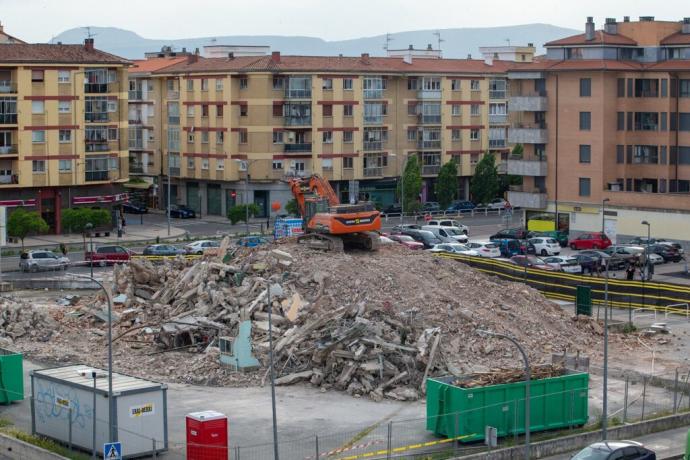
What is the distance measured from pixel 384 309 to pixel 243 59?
61.6 m

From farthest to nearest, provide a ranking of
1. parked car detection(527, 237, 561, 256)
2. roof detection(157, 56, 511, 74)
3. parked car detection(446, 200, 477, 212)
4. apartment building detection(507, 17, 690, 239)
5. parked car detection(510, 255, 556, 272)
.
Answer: parked car detection(446, 200, 477, 212) < roof detection(157, 56, 511, 74) < apartment building detection(507, 17, 690, 239) < parked car detection(527, 237, 561, 256) < parked car detection(510, 255, 556, 272)

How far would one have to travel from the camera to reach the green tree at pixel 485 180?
359 feet

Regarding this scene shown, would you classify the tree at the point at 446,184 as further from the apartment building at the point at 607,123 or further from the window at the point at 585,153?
the window at the point at 585,153

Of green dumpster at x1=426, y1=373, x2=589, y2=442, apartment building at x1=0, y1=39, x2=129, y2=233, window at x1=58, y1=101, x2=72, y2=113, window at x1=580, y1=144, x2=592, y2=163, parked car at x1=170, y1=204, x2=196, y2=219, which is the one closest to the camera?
green dumpster at x1=426, y1=373, x2=589, y2=442

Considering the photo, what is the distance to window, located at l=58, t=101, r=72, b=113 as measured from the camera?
304 feet

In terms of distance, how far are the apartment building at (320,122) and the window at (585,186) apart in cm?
1949

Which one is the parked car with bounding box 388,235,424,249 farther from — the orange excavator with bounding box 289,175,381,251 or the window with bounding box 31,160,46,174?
the window with bounding box 31,160,46,174

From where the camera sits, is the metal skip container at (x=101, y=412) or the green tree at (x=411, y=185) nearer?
the metal skip container at (x=101, y=412)

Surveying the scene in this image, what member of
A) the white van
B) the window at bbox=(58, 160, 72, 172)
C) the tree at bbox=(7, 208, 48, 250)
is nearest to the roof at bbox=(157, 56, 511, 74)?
the window at bbox=(58, 160, 72, 172)

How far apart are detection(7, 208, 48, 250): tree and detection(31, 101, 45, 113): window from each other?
9.04 metres

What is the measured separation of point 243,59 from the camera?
10675 cm

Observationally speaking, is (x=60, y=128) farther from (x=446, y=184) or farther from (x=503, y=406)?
(x=503, y=406)

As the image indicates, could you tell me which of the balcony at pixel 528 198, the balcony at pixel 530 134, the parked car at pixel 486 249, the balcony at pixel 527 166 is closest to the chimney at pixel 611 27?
the balcony at pixel 530 134

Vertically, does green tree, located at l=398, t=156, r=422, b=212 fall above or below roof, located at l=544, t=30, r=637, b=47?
below
